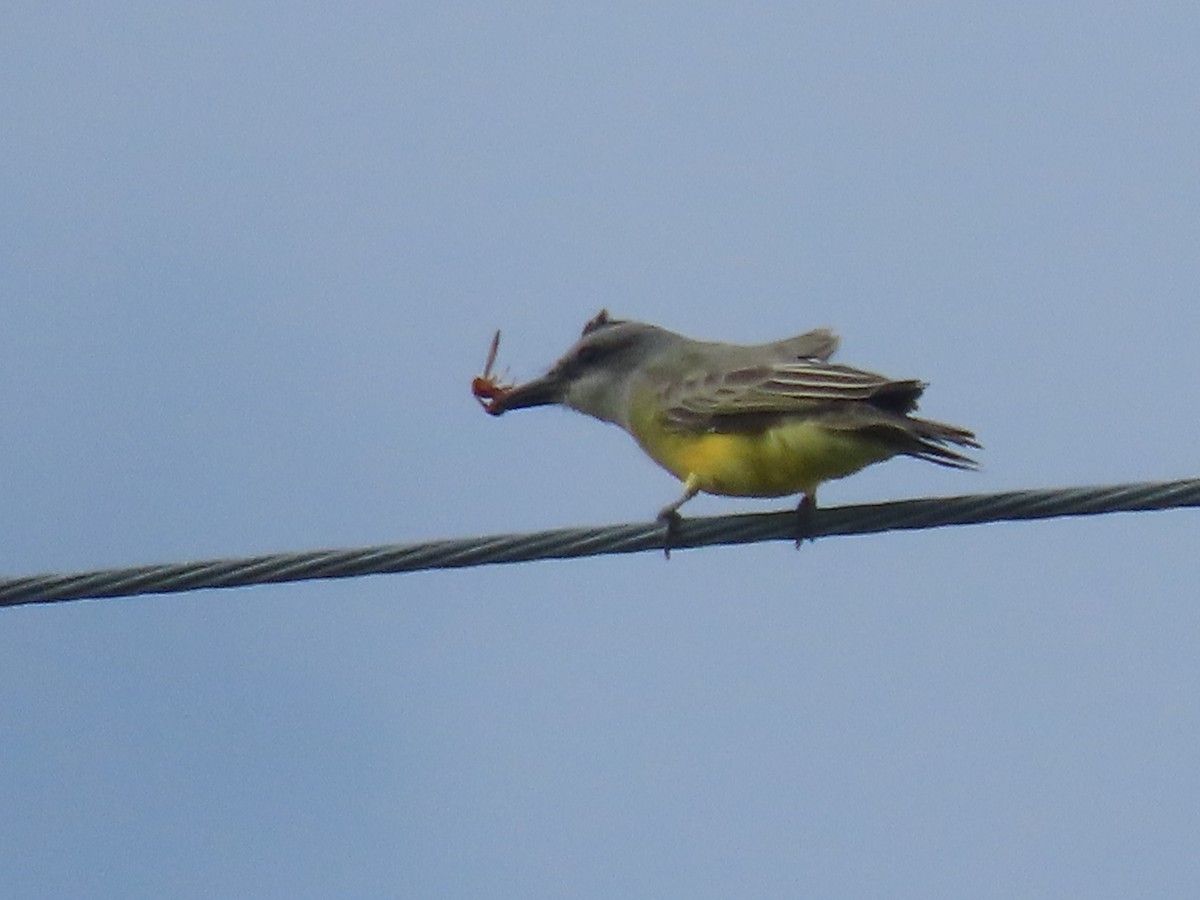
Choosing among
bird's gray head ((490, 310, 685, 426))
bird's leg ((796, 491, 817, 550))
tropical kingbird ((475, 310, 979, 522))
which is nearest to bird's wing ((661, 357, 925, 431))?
tropical kingbird ((475, 310, 979, 522))

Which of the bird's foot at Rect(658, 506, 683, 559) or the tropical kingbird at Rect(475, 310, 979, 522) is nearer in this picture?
the bird's foot at Rect(658, 506, 683, 559)

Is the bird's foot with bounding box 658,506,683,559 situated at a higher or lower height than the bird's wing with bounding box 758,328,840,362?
lower

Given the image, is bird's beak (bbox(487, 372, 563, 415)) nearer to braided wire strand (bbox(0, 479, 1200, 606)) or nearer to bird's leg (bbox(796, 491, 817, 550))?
bird's leg (bbox(796, 491, 817, 550))

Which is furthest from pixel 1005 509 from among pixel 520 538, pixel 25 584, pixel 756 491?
pixel 25 584

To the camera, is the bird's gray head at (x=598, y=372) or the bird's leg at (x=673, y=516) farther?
the bird's gray head at (x=598, y=372)

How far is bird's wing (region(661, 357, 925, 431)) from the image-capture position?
848 centimetres

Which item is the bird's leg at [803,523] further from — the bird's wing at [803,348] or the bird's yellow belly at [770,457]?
the bird's wing at [803,348]

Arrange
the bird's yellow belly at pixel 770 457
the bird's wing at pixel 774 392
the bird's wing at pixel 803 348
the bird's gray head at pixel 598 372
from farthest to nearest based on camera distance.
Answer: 1. the bird's gray head at pixel 598 372
2. the bird's wing at pixel 803 348
3. the bird's yellow belly at pixel 770 457
4. the bird's wing at pixel 774 392

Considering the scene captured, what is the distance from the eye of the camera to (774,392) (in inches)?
359

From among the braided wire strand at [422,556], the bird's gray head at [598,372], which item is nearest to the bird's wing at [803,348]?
the bird's gray head at [598,372]

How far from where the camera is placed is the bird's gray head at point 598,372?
10945 mm

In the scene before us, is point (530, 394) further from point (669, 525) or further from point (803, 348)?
point (669, 525)

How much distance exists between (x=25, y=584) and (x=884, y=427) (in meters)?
3.36

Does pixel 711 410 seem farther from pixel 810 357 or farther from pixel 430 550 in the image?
pixel 430 550
